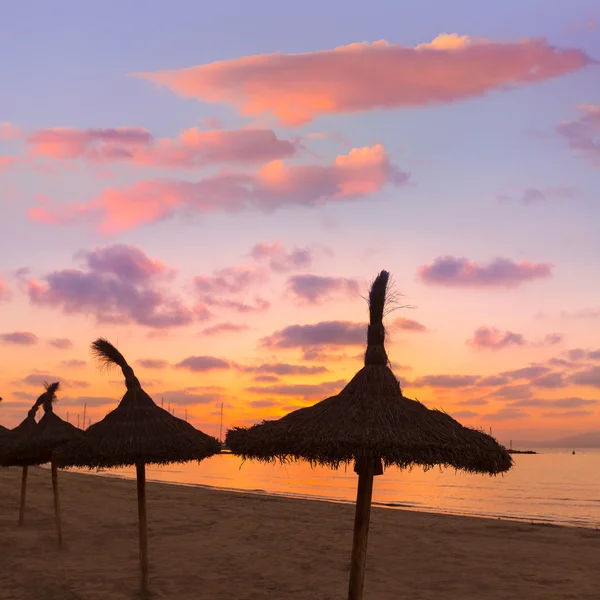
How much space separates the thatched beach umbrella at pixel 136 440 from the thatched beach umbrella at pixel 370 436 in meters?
3.74

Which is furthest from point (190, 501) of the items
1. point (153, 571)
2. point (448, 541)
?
point (153, 571)

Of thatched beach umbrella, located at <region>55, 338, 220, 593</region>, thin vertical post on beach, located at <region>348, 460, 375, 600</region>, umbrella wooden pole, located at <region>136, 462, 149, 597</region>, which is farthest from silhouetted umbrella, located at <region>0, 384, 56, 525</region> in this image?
thin vertical post on beach, located at <region>348, 460, 375, 600</region>

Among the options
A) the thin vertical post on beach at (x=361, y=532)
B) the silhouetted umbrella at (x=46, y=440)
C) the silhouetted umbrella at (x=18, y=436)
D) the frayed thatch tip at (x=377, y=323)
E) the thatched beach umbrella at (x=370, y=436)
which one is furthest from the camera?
the silhouetted umbrella at (x=18, y=436)

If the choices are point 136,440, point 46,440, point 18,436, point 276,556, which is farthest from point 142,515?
point 18,436

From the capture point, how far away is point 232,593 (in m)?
14.5

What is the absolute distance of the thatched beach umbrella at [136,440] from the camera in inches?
501

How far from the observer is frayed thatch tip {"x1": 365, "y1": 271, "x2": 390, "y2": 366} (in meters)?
9.27

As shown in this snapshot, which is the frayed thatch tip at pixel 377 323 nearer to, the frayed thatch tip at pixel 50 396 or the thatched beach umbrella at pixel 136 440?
the thatched beach umbrella at pixel 136 440

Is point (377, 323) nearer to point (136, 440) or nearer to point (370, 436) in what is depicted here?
point (370, 436)

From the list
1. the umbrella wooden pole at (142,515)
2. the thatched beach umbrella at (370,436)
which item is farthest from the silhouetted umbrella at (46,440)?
the thatched beach umbrella at (370,436)

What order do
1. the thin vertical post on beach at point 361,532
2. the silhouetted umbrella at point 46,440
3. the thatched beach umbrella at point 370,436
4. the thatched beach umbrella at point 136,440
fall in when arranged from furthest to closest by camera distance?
1. the silhouetted umbrella at point 46,440
2. the thatched beach umbrella at point 136,440
3. the thin vertical post on beach at point 361,532
4. the thatched beach umbrella at point 370,436

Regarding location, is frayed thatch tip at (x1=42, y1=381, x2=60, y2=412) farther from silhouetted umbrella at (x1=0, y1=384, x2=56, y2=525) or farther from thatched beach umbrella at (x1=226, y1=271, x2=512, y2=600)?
thatched beach umbrella at (x1=226, y1=271, x2=512, y2=600)

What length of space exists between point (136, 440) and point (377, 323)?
5518mm

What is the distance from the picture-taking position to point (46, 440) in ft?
57.4
